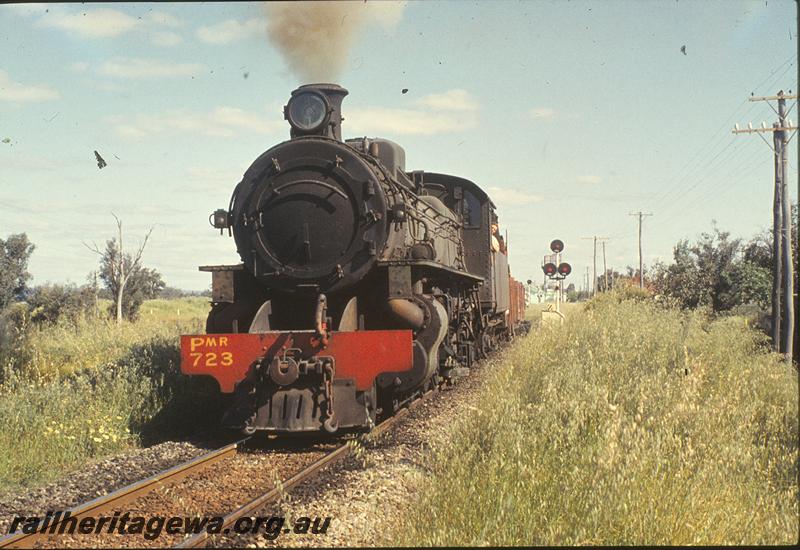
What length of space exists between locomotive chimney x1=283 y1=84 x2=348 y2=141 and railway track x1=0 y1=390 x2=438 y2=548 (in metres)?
3.53

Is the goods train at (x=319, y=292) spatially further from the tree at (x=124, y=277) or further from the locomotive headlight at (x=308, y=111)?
the tree at (x=124, y=277)

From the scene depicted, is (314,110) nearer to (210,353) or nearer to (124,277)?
(210,353)

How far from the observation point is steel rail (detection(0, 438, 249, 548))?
4602 mm

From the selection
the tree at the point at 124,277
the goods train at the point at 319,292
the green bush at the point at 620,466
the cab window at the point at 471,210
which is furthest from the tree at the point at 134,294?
the green bush at the point at 620,466

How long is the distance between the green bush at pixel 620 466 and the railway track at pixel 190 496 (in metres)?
1.26

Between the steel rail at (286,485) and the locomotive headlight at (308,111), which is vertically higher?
the locomotive headlight at (308,111)

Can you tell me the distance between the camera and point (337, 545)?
4.43m

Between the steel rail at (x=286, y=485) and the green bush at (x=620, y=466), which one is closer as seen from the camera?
the green bush at (x=620, y=466)

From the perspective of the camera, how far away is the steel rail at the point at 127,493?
4.60 m

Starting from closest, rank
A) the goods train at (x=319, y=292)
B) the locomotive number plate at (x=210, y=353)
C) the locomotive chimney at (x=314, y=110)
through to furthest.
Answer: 1. the goods train at (x=319, y=292)
2. the locomotive number plate at (x=210, y=353)
3. the locomotive chimney at (x=314, y=110)

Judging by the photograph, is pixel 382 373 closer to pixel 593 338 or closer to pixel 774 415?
pixel 774 415

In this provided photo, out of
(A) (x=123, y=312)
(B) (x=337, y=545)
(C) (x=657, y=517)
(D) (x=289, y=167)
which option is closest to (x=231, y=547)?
(B) (x=337, y=545)

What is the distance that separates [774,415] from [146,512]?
5.37m

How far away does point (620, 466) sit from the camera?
4.41 metres
